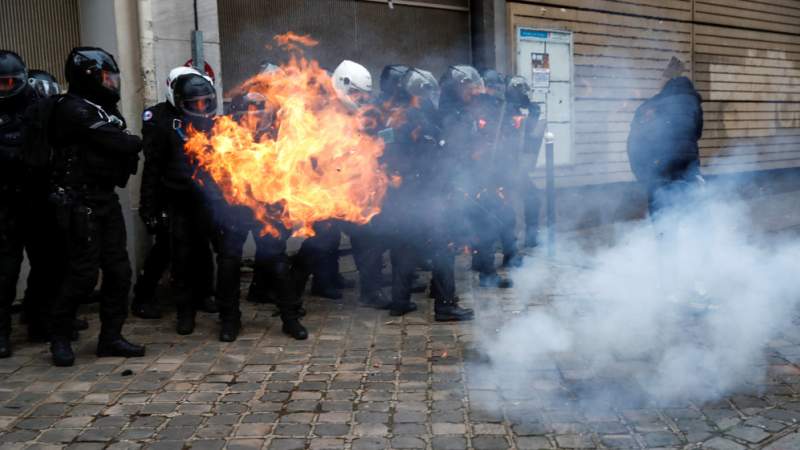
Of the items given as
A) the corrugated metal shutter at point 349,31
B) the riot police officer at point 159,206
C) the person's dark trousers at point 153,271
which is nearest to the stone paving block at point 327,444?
the riot police officer at point 159,206

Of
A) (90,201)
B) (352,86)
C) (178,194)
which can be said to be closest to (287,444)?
(90,201)

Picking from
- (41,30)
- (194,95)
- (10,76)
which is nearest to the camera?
(10,76)

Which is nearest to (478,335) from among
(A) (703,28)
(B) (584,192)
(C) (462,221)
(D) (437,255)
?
(D) (437,255)

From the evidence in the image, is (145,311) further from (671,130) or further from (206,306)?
(671,130)

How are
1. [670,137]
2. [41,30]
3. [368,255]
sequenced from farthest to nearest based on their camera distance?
[41,30]
[368,255]
[670,137]

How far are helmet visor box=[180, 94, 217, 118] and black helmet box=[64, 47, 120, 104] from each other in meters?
0.55

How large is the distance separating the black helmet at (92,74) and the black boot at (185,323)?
1.76 meters

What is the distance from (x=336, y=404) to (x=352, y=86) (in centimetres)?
305

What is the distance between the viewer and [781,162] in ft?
49.9

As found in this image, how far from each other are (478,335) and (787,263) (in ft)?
11.7

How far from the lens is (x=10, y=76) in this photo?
5.21m

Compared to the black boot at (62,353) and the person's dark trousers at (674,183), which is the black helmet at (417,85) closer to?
the person's dark trousers at (674,183)

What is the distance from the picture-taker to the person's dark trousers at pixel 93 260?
502 centimetres

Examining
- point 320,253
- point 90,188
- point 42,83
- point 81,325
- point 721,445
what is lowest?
point 721,445
